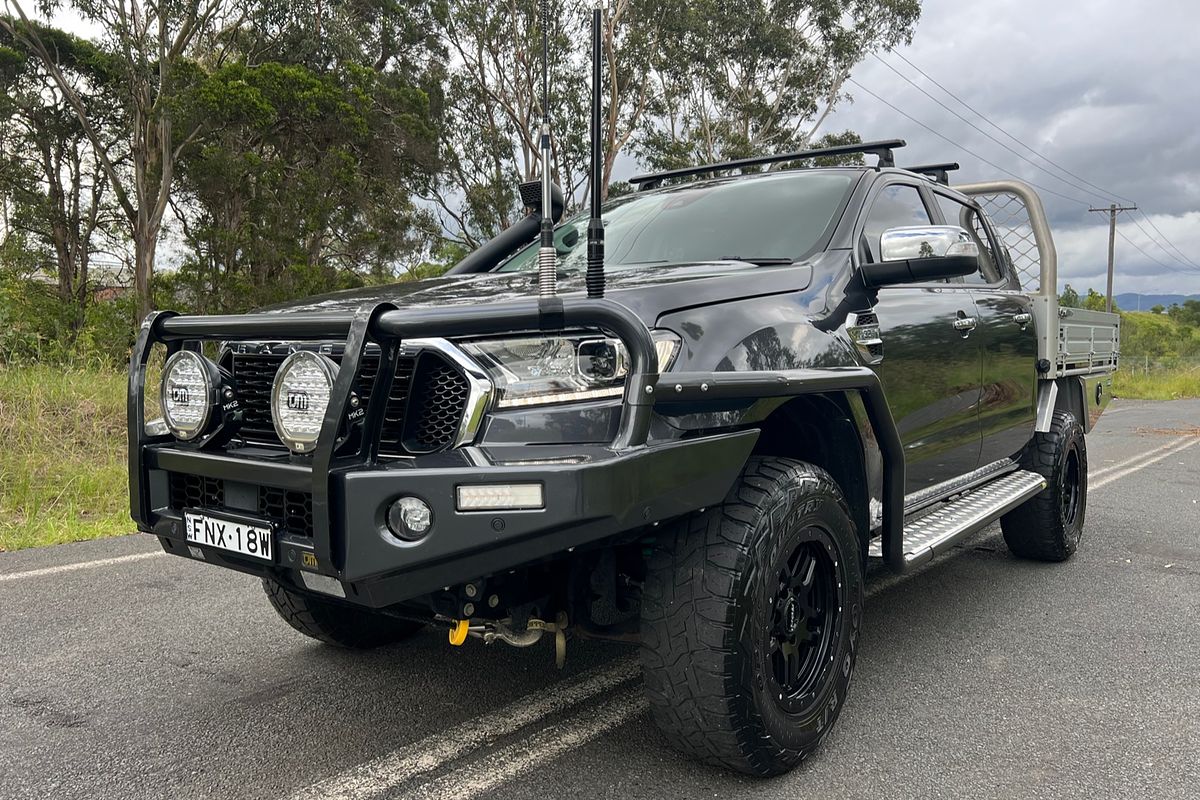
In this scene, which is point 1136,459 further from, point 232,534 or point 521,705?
point 232,534

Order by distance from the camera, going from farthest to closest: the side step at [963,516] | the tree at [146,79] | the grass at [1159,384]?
the grass at [1159,384], the tree at [146,79], the side step at [963,516]

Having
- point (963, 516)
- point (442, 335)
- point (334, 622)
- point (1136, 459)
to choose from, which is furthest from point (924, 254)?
point (1136, 459)

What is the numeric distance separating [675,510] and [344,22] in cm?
2240

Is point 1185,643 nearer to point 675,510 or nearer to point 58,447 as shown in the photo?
point 675,510

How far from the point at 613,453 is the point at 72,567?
155 inches

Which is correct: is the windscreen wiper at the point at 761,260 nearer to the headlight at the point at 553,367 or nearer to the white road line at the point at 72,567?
the headlight at the point at 553,367

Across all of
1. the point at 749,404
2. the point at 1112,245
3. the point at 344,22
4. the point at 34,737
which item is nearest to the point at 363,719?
the point at 34,737

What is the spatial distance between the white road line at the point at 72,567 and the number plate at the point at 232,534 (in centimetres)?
272

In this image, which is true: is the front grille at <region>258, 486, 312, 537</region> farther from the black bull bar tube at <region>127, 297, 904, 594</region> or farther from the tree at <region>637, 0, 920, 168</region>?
the tree at <region>637, 0, 920, 168</region>

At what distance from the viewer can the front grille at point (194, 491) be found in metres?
2.52

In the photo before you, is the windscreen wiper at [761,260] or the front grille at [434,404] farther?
the windscreen wiper at [761,260]

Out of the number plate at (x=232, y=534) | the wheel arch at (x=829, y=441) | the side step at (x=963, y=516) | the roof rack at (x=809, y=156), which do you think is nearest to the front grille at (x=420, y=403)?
the number plate at (x=232, y=534)

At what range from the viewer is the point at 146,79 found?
19875 mm

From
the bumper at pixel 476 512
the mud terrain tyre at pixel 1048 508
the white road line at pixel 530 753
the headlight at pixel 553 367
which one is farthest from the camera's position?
the mud terrain tyre at pixel 1048 508
